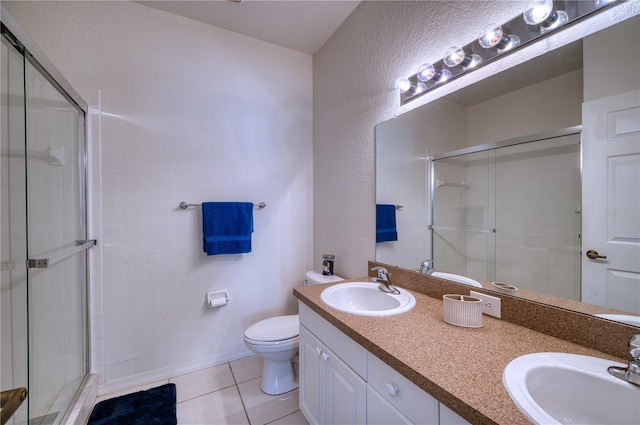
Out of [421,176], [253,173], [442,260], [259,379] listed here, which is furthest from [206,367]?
[421,176]

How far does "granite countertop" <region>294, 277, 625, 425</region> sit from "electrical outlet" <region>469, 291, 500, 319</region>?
0.07 ft

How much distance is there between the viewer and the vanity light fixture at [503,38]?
87 centimetres

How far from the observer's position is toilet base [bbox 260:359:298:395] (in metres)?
1.70

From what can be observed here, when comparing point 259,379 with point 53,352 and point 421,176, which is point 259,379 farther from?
point 421,176

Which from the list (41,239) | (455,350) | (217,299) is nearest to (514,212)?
(455,350)

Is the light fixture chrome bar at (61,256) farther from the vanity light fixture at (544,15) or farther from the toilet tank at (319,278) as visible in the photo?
the vanity light fixture at (544,15)

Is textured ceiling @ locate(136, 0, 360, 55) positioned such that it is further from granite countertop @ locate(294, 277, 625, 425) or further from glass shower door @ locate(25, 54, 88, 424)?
granite countertop @ locate(294, 277, 625, 425)

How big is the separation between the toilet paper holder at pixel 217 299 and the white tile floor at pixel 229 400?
499 millimetres

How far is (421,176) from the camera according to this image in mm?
1417

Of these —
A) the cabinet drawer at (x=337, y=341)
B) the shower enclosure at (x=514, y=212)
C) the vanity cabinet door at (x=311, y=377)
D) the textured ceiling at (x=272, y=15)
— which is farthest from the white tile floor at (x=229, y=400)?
the textured ceiling at (x=272, y=15)

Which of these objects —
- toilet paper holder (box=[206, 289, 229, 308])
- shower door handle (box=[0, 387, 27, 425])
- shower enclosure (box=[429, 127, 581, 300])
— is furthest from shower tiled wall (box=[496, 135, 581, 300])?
toilet paper holder (box=[206, 289, 229, 308])

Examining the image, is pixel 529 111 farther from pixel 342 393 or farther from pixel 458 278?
pixel 342 393

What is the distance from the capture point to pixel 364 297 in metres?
1.44

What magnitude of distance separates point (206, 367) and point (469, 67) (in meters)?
2.53
